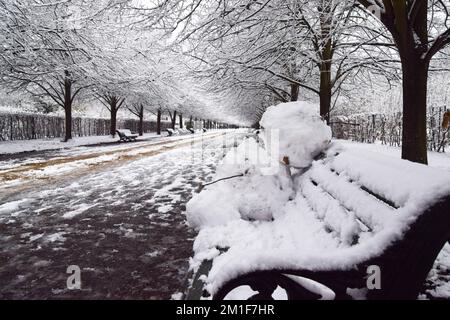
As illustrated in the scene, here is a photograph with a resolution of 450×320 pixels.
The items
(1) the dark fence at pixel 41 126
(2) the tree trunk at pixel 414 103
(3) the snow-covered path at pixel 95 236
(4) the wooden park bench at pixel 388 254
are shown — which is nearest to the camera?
(4) the wooden park bench at pixel 388 254

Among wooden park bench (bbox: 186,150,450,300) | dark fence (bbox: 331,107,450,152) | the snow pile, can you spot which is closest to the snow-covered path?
wooden park bench (bbox: 186,150,450,300)

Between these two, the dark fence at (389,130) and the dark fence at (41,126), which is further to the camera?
the dark fence at (41,126)

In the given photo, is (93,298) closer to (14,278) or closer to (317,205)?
(14,278)

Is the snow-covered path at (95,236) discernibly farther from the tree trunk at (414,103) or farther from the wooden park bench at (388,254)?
the tree trunk at (414,103)

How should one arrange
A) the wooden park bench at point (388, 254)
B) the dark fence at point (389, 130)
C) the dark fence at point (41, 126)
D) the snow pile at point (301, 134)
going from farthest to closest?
1. the dark fence at point (41, 126)
2. the dark fence at point (389, 130)
3. the snow pile at point (301, 134)
4. the wooden park bench at point (388, 254)

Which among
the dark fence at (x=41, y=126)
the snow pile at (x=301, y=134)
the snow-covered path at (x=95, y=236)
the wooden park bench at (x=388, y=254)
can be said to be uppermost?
the dark fence at (x=41, y=126)

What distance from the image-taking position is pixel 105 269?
10.5 ft

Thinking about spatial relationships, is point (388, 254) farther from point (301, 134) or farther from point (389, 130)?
point (389, 130)

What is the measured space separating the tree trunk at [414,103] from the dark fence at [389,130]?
3833 millimetres

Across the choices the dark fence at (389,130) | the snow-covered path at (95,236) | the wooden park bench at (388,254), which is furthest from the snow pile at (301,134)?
the dark fence at (389,130)

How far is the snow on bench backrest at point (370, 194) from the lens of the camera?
1429mm

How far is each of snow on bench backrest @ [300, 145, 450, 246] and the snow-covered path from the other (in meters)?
1.44
